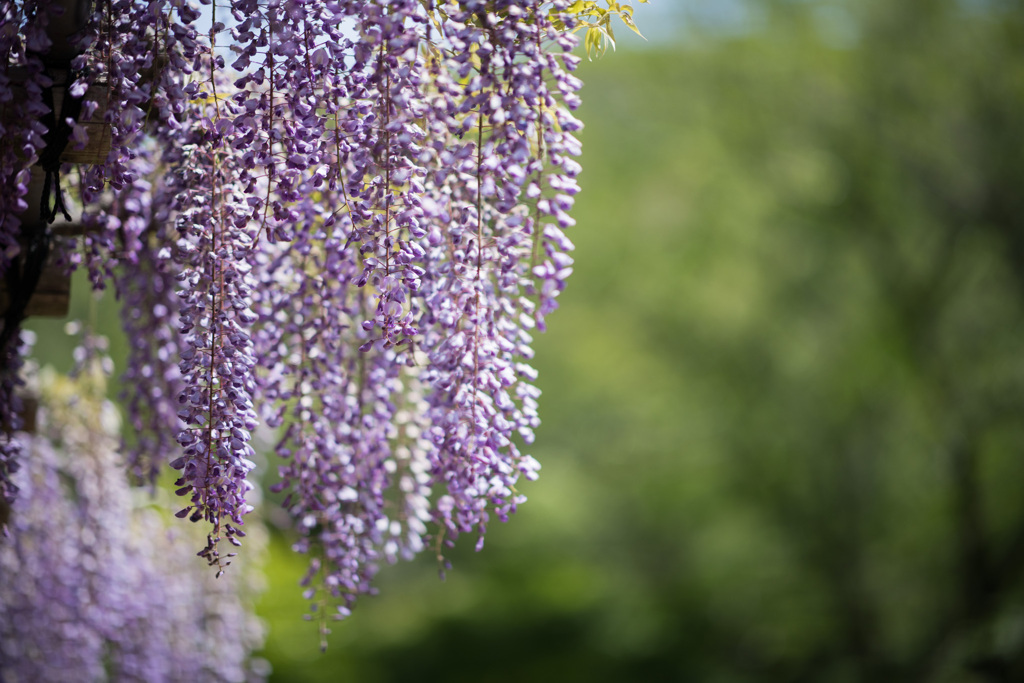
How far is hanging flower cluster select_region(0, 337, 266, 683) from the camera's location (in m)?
2.64

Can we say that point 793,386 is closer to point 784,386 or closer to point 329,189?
point 784,386

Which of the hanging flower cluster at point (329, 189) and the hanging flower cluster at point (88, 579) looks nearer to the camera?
the hanging flower cluster at point (329, 189)

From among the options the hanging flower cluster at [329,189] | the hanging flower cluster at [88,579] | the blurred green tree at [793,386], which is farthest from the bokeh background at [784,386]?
the hanging flower cluster at [329,189]

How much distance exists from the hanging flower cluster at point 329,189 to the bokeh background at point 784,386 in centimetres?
358

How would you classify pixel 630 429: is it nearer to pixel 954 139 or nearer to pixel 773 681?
pixel 773 681

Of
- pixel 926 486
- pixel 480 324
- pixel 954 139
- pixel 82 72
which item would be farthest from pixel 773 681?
pixel 82 72

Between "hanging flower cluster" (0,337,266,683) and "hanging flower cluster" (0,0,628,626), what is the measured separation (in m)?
1.01

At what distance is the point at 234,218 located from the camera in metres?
1.44

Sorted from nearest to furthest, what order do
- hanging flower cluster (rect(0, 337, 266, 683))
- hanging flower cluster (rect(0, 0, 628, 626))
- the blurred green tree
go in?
hanging flower cluster (rect(0, 0, 628, 626)), hanging flower cluster (rect(0, 337, 266, 683)), the blurred green tree

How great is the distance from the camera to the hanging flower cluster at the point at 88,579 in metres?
2.64

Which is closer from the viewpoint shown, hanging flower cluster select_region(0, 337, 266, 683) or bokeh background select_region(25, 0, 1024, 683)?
hanging flower cluster select_region(0, 337, 266, 683)

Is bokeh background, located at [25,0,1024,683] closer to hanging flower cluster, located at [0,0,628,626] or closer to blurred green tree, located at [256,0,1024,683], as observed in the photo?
blurred green tree, located at [256,0,1024,683]

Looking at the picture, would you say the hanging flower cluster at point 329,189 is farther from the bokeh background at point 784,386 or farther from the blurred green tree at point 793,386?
the blurred green tree at point 793,386

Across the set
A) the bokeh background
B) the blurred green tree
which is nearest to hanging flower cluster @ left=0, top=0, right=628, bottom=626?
the bokeh background
